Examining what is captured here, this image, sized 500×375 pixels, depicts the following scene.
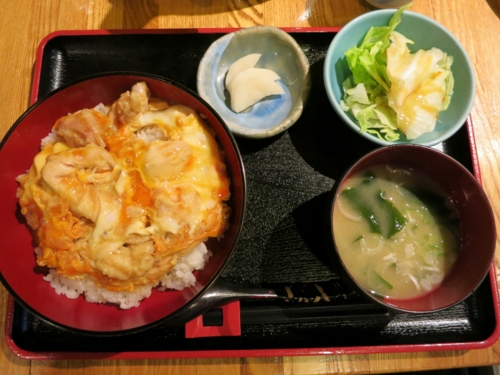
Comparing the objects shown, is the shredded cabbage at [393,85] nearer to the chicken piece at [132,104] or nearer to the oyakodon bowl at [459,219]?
the oyakodon bowl at [459,219]

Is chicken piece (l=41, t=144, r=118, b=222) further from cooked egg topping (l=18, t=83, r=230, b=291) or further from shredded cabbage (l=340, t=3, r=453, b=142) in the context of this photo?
shredded cabbage (l=340, t=3, r=453, b=142)

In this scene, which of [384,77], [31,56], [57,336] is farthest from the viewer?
[31,56]

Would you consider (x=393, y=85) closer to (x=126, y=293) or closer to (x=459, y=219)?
(x=459, y=219)

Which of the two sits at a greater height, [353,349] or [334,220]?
[334,220]

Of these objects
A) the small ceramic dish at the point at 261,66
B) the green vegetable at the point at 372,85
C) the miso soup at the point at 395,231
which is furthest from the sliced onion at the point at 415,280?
the small ceramic dish at the point at 261,66

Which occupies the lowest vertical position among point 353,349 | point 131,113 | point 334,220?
point 353,349

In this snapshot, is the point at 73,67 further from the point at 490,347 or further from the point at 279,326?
the point at 490,347

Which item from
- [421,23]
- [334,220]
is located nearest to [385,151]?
[334,220]
